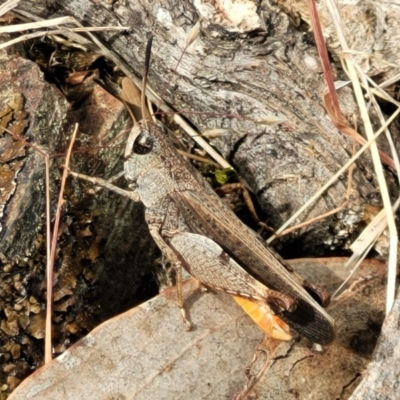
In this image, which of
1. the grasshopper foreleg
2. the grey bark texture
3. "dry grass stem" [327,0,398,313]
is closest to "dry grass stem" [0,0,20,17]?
the grey bark texture

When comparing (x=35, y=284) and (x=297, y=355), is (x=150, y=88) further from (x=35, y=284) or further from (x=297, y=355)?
(x=297, y=355)

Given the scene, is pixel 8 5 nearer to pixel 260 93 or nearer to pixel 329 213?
pixel 260 93

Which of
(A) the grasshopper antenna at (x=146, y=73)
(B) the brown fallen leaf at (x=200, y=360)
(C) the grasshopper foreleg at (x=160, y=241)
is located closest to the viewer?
(B) the brown fallen leaf at (x=200, y=360)

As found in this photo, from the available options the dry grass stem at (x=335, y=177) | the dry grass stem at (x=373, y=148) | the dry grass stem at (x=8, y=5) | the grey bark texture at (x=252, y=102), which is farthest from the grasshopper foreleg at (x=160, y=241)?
the dry grass stem at (x=8, y=5)

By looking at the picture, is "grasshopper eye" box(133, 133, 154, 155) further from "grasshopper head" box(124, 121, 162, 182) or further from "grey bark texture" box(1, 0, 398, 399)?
"grey bark texture" box(1, 0, 398, 399)

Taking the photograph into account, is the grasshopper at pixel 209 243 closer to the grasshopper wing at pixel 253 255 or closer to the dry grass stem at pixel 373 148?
the grasshopper wing at pixel 253 255

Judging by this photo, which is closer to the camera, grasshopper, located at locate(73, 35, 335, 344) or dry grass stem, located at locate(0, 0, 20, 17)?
grasshopper, located at locate(73, 35, 335, 344)

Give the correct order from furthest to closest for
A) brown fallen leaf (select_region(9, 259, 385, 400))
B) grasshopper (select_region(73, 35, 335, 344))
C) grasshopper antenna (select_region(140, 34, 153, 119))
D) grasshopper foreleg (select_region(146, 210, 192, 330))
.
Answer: grasshopper foreleg (select_region(146, 210, 192, 330)), grasshopper antenna (select_region(140, 34, 153, 119)), grasshopper (select_region(73, 35, 335, 344)), brown fallen leaf (select_region(9, 259, 385, 400))

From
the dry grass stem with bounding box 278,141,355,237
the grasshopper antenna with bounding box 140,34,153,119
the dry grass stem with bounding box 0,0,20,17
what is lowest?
the dry grass stem with bounding box 278,141,355,237

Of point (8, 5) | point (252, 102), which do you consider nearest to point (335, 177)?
point (252, 102)
